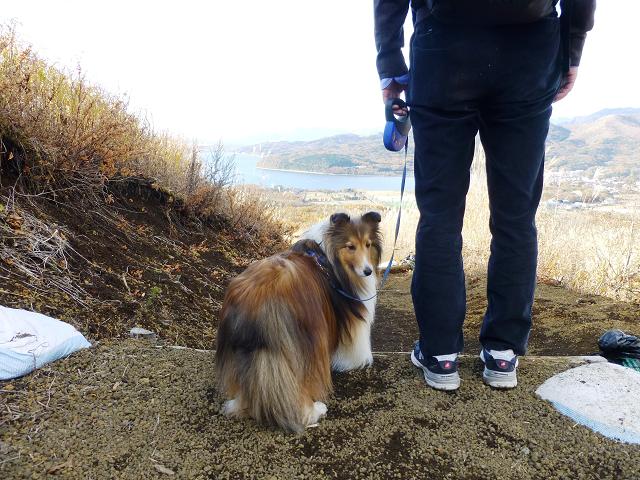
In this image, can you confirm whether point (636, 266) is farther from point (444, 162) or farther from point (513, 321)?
point (444, 162)

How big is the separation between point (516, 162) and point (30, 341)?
2.59m

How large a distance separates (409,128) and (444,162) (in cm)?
→ 39

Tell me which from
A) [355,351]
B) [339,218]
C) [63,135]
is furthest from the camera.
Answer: [63,135]

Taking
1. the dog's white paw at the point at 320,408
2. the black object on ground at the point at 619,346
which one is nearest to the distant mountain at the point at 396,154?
the black object on ground at the point at 619,346

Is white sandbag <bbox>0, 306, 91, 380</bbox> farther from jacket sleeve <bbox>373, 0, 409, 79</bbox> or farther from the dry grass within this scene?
jacket sleeve <bbox>373, 0, 409, 79</bbox>

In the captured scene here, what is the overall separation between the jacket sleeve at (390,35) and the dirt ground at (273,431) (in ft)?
5.55

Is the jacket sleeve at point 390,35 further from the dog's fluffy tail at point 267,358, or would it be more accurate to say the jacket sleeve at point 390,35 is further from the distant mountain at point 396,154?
the distant mountain at point 396,154

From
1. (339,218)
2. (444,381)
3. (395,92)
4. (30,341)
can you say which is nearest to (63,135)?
(30,341)

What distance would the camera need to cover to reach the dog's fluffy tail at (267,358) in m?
2.07

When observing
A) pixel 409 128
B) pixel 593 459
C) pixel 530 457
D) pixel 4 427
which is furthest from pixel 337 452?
pixel 409 128

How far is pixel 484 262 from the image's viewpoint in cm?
742

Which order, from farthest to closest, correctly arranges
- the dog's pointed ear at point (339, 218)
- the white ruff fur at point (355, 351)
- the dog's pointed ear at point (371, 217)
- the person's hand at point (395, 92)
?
the dog's pointed ear at point (371, 217) < the dog's pointed ear at point (339, 218) < the white ruff fur at point (355, 351) < the person's hand at point (395, 92)

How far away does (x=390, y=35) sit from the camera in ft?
7.70

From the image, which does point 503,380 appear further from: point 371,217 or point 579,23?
point 579,23
